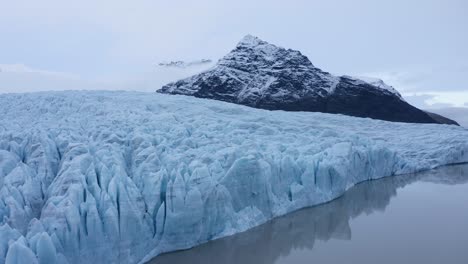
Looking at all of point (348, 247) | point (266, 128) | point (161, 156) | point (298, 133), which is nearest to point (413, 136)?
point (298, 133)

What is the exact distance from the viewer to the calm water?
6.59 m

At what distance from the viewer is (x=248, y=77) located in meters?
39.2

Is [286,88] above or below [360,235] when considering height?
above

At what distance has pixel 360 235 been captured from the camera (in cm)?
783

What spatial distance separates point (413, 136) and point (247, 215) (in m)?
12.6

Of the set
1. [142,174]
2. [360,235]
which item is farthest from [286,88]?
[142,174]

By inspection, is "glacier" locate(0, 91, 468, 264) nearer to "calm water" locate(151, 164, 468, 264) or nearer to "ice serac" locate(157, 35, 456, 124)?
"calm water" locate(151, 164, 468, 264)

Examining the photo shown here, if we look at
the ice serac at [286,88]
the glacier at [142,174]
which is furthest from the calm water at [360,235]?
the ice serac at [286,88]

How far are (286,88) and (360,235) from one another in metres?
29.9

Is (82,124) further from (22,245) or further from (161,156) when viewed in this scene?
(22,245)

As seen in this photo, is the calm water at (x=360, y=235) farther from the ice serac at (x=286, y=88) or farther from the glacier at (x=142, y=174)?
the ice serac at (x=286, y=88)

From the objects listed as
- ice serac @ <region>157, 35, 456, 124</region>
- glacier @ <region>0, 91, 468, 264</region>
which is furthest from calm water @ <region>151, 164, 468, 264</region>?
ice serac @ <region>157, 35, 456, 124</region>

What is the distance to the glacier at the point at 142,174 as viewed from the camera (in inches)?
219

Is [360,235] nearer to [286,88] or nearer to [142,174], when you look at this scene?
[142,174]
